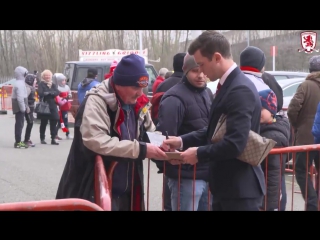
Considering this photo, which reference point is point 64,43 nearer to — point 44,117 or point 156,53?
point 156,53

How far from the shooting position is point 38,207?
8.04 ft

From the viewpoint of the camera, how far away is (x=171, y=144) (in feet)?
12.0

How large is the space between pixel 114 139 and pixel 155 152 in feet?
0.96

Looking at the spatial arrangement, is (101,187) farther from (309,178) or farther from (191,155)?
(309,178)

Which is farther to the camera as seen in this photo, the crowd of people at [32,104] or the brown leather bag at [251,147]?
the crowd of people at [32,104]

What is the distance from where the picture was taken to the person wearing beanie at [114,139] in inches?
129

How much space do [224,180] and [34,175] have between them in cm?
603

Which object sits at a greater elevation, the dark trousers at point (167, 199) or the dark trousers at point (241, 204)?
the dark trousers at point (241, 204)

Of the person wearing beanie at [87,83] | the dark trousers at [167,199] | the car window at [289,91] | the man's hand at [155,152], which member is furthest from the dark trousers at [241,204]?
the person wearing beanie at [87,83]

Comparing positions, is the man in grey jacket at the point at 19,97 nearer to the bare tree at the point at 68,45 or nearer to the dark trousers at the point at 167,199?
the dark trousers at the point at 167,199

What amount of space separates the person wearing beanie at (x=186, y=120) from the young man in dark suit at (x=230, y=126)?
896 millimetres
